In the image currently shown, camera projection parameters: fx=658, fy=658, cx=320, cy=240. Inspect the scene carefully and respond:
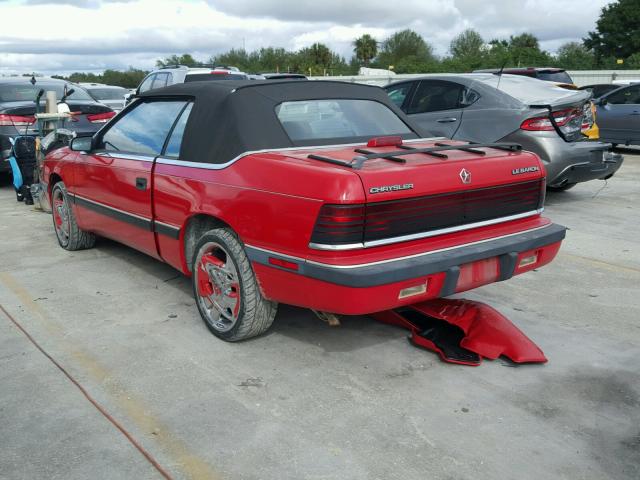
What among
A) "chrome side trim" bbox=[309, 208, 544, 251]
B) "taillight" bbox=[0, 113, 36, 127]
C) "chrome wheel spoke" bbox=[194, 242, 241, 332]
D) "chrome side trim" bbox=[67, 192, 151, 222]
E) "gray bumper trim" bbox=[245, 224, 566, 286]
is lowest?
"chrome wheel spoke" bbox=[194, 242, 241, 332]

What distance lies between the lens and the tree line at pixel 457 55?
146ft

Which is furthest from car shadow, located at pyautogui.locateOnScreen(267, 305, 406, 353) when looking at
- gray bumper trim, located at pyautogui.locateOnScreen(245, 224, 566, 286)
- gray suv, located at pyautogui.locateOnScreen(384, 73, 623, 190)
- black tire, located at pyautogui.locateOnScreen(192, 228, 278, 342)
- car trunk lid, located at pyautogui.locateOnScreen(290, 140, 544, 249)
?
gray suv, located at pyautogui.locateOnScreen(384, 73, 623, 190)

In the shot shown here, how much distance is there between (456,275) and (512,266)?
1.62 ft

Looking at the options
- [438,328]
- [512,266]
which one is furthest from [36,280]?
[512,266]

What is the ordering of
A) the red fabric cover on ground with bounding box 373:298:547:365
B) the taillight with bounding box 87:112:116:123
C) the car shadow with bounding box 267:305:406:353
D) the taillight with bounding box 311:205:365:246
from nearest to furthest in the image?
the taillight with bounding box 311:205:365:246
the red fabric cover on ground with bounding box 373:298:547:365
the car shadow with bounding box 267:305:406:353
the taillight with bounding box 87:112:116:123

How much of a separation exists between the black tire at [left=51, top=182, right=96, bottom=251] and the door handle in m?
1.62

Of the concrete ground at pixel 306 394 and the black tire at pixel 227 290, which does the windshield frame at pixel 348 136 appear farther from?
the concrete ground at pixel 306 394

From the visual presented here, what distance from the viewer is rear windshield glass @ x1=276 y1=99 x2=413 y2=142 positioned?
4246 millimetres

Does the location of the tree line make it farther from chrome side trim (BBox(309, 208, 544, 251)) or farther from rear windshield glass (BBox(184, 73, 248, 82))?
chrome side trim (BBox(309, 208, 544, 251))

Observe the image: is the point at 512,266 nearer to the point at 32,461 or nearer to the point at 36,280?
the point at 32,461

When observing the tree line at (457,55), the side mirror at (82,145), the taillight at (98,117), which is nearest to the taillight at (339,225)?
the side mirror at (82,145)

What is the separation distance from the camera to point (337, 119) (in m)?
4.50

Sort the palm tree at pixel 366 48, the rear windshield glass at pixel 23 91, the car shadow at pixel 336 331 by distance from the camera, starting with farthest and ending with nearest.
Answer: the palm tree at pixel 366 48, the rear windshield glass at pixel 23 91, the car shadow at pixel 336 331

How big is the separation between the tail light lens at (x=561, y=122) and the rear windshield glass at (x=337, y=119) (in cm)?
317
